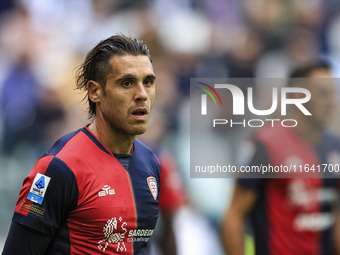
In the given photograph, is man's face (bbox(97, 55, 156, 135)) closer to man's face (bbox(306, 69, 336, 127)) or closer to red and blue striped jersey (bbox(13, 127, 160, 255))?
red and blue striped jersey (bbox(13, 127, 160, 255))

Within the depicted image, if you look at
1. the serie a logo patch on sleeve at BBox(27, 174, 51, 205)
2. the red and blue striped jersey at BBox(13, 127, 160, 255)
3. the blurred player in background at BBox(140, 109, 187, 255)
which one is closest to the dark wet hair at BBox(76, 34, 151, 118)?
the red and blue striped jersey at BBox(13, 127, 160, 255)

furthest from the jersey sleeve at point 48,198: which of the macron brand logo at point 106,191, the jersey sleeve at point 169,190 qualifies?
the jersey sleeve at point 169,190

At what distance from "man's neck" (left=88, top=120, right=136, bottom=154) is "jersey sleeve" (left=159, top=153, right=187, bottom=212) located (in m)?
2.69

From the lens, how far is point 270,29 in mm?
7562

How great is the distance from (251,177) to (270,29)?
11.3ft

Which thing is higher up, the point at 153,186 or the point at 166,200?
the point at 166,200

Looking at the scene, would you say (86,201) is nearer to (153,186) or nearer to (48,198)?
(48,198)

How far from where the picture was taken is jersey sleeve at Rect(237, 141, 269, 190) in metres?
4.59

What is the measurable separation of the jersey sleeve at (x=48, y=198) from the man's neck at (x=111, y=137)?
1.08 feet

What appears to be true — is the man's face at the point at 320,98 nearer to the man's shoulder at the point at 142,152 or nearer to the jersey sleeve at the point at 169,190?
the jersey sleeve at the point at 169,190

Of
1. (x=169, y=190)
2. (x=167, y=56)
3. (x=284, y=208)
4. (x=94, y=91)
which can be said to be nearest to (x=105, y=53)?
(x=94, y=91)

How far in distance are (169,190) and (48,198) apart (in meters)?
3.23

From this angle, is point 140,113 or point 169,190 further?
point 169,190

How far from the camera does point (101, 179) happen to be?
290 centimetres
